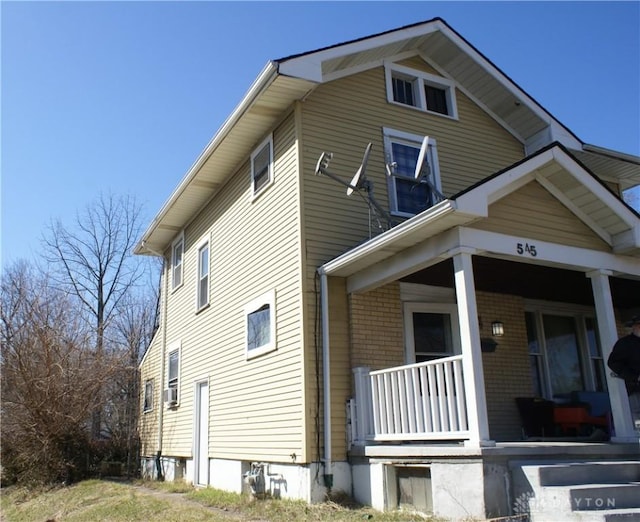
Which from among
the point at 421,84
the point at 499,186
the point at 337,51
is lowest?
the point at 499,186

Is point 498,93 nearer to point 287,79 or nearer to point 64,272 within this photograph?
point 287,79

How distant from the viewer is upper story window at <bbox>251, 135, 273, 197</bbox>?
10546 millimetres

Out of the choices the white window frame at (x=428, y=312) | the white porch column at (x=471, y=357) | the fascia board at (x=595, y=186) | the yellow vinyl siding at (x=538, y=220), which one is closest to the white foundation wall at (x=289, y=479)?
the white window frame at (x=428, y=312)

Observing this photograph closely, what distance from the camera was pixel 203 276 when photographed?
13.6m

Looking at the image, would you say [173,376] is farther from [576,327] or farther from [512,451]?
[512,451]

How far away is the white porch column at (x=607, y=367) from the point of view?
747 centimetres

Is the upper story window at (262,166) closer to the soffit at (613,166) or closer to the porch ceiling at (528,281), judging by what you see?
the porch ceiling at (528,281)

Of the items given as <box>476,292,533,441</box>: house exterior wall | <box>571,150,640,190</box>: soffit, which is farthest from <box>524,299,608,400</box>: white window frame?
<box>571,150,640,190</box>: soffit

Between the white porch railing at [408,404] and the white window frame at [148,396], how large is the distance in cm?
937

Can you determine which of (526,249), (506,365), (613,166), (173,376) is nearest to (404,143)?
(526,249)

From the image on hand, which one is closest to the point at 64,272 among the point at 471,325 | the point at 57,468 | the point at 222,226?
the point at 57,468

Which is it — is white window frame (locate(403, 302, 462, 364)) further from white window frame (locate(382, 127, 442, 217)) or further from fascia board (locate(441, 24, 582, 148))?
fascia board (locate(441, 24, 582, 148))

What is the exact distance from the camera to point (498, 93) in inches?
459

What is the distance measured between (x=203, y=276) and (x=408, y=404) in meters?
7.25
